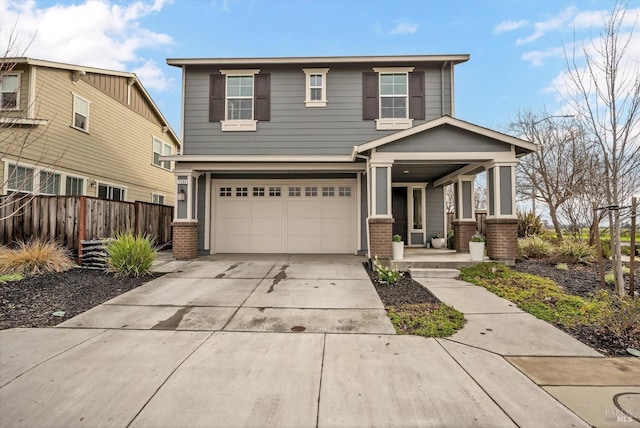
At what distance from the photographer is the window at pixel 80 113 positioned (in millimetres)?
11539

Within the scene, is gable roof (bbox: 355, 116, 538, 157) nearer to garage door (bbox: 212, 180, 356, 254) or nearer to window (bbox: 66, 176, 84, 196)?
garage door (bbox: 212, 180, 356, 254)

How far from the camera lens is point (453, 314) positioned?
4.67 m

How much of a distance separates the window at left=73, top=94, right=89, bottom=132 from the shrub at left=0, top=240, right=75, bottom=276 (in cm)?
637

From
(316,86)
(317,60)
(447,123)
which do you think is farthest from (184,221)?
(447,123)

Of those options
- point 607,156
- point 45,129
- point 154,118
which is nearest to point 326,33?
point 154,118

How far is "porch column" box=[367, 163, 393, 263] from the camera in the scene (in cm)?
791

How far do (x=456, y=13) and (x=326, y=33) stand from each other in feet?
18.3

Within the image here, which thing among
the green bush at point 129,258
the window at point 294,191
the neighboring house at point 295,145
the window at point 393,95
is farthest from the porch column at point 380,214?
the green bush at point 129,258

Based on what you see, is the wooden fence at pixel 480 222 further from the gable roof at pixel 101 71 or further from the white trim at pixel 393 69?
the gable roof at pixel 101 71

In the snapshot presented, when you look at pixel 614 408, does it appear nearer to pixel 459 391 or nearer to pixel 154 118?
pixel 459 391

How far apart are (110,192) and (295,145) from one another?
8612mm

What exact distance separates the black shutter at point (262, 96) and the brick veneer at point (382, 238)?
518cm

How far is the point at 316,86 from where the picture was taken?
34.1 ft

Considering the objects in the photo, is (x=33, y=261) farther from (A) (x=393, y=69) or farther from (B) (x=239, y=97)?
(A) (x=393, y=69)
